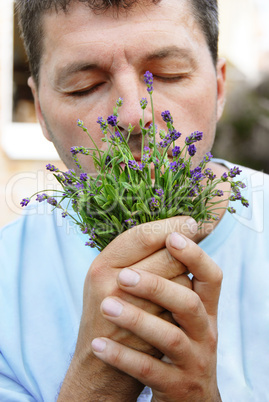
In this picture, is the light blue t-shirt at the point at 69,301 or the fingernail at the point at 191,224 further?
the light blue t-shirt at the point at 69,301

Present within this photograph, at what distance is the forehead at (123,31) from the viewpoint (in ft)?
6.30

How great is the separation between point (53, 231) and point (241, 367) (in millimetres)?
1130

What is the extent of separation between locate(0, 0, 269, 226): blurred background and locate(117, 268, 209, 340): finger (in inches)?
225

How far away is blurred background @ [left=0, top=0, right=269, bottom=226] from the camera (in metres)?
7.47

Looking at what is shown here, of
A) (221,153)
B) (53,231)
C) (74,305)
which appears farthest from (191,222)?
(221,153)

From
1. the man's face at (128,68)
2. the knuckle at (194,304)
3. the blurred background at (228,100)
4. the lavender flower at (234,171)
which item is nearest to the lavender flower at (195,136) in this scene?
the lavender flower at (234,171)

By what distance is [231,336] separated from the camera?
204 cm

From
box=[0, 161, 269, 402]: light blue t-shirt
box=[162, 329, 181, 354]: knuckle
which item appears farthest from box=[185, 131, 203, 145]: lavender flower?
box=[0, 161, 269, 402]: light blue t-shirt

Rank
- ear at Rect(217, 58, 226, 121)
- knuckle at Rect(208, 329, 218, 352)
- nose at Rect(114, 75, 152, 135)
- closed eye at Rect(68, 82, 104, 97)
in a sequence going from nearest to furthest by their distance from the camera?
1. knuckle at Rect(208, 329, 218, 352)
2. nose at Rect(114, 75, 152, 135)
3. closed eye at Rect(68, 82, 104, 97)
4. ear at Rect(217, 58, 226, 121)

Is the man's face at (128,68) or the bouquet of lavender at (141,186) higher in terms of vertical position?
the man's face at (128,68)

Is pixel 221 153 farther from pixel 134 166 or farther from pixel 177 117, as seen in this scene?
pixel 134 166

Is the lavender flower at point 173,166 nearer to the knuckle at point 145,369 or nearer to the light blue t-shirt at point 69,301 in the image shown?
the knuckle at point 145,369

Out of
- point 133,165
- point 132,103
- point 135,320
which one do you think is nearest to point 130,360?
point 135,320

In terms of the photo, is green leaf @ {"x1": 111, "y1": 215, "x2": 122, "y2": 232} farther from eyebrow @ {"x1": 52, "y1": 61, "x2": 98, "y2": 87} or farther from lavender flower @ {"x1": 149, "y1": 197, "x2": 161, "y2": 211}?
eyebrow @ {"x1": 52, "y1": 61, "x2": 98, "y2": 87}
